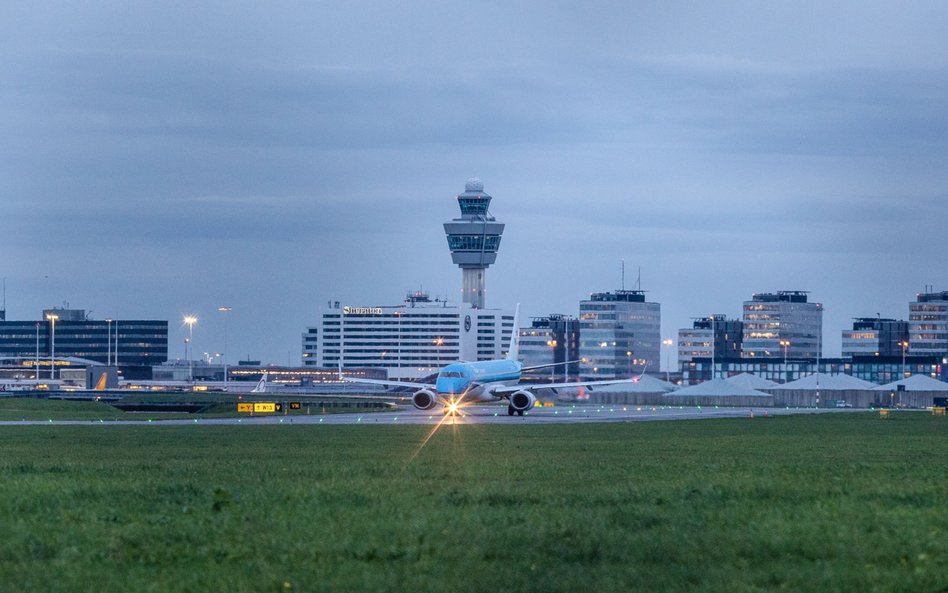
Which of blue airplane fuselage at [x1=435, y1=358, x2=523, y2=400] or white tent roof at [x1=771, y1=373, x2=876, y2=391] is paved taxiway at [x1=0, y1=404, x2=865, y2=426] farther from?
white tent roof at [x1=771, y1=373, x2=876, y2=391]

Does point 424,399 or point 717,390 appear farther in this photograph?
point 717,390

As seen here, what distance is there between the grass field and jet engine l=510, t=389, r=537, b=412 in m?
65.0

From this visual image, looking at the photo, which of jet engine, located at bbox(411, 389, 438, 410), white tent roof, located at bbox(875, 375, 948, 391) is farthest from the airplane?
white tent roof, located at bbox(875, 375, 948, 391)

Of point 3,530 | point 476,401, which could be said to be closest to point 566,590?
point 3,530

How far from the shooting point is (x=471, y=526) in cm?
1973

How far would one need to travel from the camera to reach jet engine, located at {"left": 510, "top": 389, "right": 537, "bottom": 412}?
334 ft

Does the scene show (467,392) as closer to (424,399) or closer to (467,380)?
(467,380)

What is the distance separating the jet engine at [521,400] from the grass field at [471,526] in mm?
65025

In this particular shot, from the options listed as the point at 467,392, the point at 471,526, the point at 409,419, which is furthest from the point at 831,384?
the point at 471,526

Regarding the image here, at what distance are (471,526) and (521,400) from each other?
82573mm

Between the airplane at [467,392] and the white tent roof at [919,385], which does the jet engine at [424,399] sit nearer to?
the airplane at [467,392]

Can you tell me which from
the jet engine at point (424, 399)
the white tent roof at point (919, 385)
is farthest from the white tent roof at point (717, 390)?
the jet engine at point (424, 399)

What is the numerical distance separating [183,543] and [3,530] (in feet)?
9.76

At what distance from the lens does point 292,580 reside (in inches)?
627
